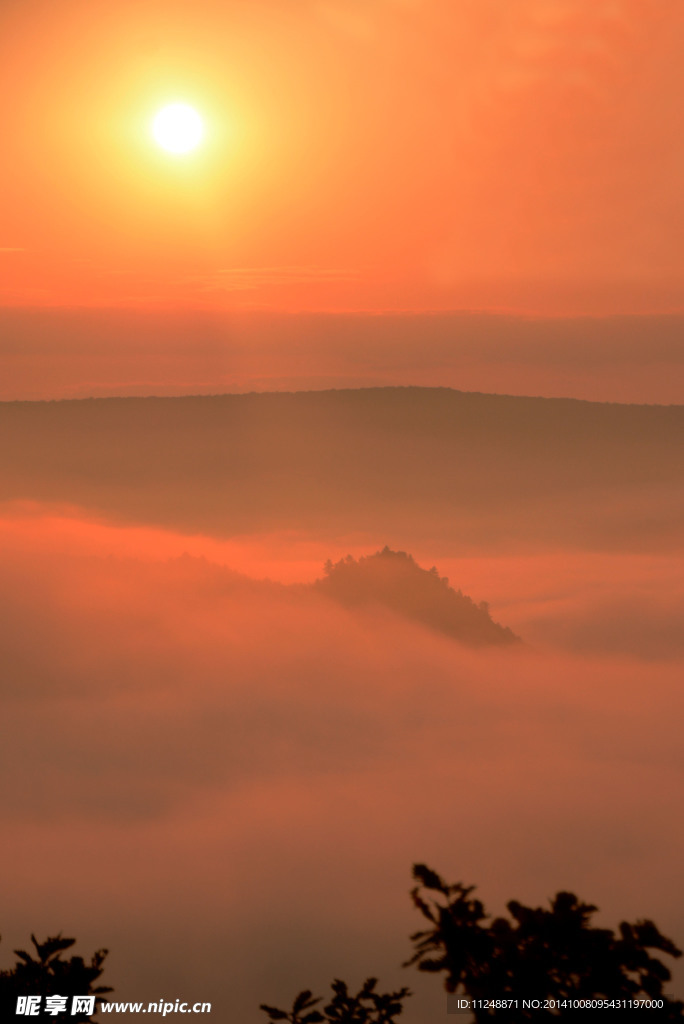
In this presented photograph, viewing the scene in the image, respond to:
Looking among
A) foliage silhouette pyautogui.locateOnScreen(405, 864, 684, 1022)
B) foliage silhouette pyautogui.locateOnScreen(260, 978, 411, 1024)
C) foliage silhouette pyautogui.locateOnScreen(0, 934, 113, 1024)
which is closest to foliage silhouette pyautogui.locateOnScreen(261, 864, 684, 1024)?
foliage silhouette pyautogui.locateOnScreen(405, 864, 684, 1022)

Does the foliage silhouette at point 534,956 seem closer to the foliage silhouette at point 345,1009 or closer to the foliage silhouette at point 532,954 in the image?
the foliage silhouette at point 532,954

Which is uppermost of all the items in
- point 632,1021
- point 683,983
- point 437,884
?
point 683,983

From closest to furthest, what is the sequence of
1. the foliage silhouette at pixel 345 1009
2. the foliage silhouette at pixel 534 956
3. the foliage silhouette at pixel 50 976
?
1. the foliage silhouette at pixel 534 956
2. the foliage silhouette at pixel 50 976
3. the foliage silhouette at pixel 345 1009

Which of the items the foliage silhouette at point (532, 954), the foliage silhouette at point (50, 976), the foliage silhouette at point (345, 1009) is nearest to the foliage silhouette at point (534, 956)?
the foliage silhouette at point (532, 954)

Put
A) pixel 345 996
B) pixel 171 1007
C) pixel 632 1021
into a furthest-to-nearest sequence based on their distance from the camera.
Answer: pixel 171 1007
pixel 345 996
pixel 632 1021

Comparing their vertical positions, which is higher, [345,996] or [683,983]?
[683,983]

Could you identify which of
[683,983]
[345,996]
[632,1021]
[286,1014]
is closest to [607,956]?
[632,1021]

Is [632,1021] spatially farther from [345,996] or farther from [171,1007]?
[171,1007]

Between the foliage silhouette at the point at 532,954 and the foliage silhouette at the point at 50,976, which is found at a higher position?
the foliage silhouette at the point at 50,976
